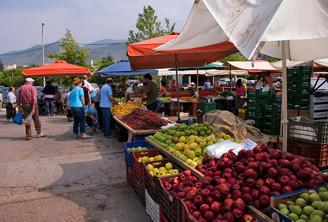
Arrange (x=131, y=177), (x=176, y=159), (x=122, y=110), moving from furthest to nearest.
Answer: (x=122, y=110), (x=131, y=177), (x=176, y=159)

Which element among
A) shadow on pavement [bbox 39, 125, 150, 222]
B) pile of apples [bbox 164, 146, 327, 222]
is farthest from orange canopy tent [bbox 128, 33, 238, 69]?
pile of apples [bbox 164, 146, 327, 222]

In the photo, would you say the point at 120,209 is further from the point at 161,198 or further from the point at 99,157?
the point at 99,157

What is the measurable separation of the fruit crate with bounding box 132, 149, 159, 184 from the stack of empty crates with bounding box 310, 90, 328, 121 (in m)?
2.72

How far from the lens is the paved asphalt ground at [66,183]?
199 inches

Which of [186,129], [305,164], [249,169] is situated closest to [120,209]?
[186,129]

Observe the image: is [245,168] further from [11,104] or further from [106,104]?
[11,104]

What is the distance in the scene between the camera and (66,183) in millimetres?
6441

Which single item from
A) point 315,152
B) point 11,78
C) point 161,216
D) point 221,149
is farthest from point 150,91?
point 11,78

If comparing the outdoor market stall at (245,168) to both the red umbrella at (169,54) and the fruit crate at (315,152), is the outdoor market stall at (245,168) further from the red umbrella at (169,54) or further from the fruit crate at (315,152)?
the red umbrella at (169,54)

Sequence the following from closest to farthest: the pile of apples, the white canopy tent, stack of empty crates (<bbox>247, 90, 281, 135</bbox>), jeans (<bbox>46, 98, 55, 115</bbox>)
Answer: the white canopy tent
the pile of apples
stack of empty crates (<bbox>247, 90, 281, 135</bbox>)
jeans (<bbox>46, 98, 55, 115</bbox>)

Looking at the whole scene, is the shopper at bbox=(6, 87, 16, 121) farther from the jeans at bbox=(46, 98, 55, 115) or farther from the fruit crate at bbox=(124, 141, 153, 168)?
the fruit crate at bbox=(124, 141, 153, 168)

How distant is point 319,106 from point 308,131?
4.32ft

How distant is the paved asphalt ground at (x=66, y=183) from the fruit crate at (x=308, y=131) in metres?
2.42

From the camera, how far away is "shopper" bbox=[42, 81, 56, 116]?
18594 millimetres
